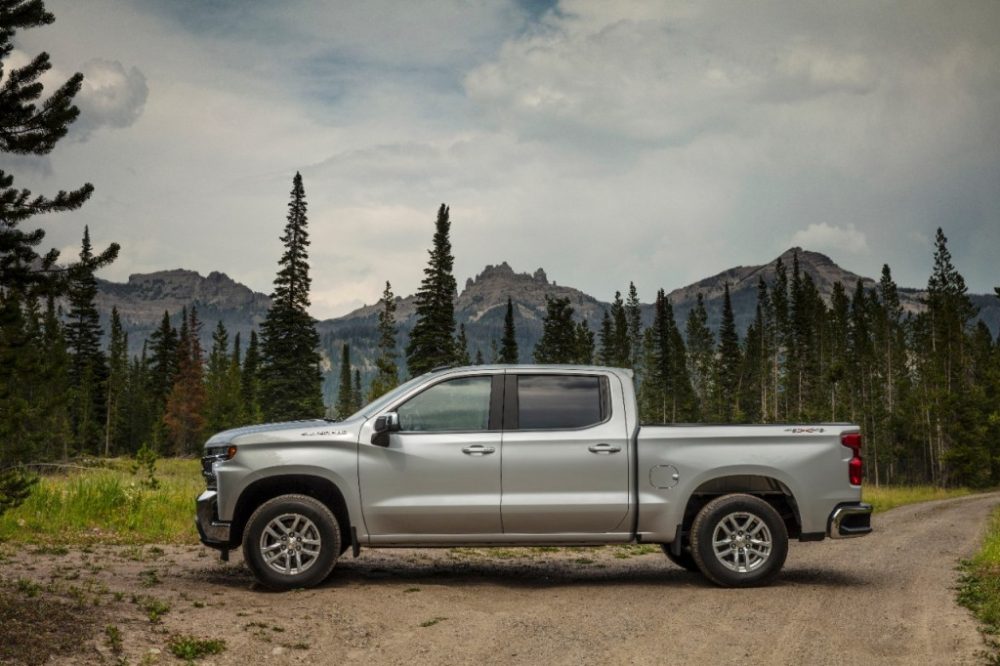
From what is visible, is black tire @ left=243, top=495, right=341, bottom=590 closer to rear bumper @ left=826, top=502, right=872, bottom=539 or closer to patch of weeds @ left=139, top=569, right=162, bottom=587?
patch of weeds @ left=139, top=569, right=162, bottom=587

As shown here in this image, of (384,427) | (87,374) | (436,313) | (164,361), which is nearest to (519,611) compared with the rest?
(384,427)

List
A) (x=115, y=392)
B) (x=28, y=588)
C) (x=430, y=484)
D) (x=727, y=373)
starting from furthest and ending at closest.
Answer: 1. (x=727, y=373)
2. (x=115, y=392)
3. (x=430, y=484)
4. (x=28, y=588)

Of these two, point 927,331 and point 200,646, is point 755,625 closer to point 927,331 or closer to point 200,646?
point 200,646

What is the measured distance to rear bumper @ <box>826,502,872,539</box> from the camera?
9.66 meters

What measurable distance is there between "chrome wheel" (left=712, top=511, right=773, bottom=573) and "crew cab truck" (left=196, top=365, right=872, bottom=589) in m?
0.01

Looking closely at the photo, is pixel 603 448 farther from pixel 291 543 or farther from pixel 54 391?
pixel 54 391

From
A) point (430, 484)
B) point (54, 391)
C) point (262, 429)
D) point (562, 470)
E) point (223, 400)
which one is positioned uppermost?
point (223, 400)

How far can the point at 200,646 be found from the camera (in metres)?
6.84

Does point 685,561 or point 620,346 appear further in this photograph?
point 620,346

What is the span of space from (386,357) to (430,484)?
6592 cm

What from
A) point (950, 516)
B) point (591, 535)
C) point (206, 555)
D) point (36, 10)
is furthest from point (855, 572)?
point (950, 516)

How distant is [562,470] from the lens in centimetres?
946

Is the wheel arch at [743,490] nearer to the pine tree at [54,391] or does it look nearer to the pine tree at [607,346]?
the pine tree at [54,391]

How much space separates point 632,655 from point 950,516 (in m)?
→ 18.2
